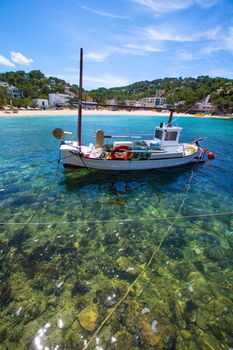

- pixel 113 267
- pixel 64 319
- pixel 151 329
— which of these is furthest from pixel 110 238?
pixel 151 329

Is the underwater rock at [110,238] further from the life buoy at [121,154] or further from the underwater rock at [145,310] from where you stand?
the life buoy at [121,154]

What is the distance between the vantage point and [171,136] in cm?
1436

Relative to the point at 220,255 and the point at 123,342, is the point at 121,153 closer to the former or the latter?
the point at 220,255

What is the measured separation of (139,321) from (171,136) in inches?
504

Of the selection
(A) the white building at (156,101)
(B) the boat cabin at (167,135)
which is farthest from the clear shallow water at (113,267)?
(A) the white building at (156,101)

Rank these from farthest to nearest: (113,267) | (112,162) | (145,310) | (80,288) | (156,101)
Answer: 1. (156,101)
2. (112,162)
3. (113,267)
4. (80,288)
5. (145,310)

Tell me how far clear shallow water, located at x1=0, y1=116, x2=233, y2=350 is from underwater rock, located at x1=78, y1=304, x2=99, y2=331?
21 millimetres

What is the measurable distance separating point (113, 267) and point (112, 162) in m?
7.93

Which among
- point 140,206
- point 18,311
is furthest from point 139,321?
point 140,206

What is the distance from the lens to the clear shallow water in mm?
3891

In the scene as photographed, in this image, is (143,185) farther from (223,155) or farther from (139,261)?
(223,155)

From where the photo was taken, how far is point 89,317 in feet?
13.6

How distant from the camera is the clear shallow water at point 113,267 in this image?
12.8 feet

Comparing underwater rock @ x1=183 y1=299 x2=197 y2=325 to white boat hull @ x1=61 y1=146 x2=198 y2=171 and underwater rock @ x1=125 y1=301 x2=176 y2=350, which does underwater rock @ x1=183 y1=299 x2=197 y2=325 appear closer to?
underwater rock @ x1=125 y1=301 x2=176 y2=350
